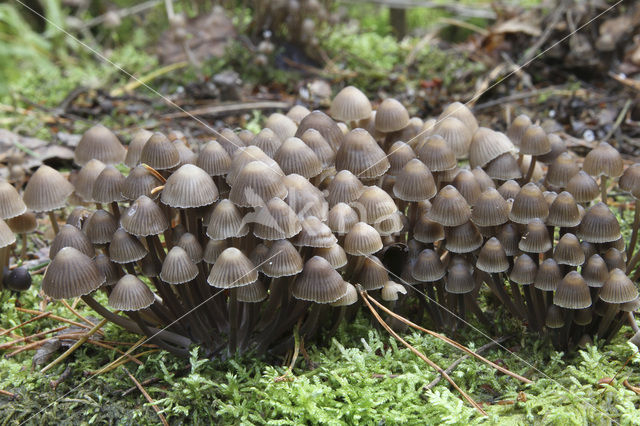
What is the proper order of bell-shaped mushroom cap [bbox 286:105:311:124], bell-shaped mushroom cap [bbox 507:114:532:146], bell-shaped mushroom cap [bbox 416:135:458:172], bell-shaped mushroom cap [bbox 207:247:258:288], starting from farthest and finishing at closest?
1. bell-shaped mushroom cap [bbox 286:105:311:124]
2. bell-shaped mushroom cap [bbox 507:114:532:146]
3. bell-shaped mushroom cap [bbox 416:135:458:172]
4. bell-shaped mushroom cap [bbox 207:247:258:288]

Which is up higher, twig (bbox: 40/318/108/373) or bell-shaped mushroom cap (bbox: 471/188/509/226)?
bell-shaped mushroom cap (bbox: 471/188/509/226)

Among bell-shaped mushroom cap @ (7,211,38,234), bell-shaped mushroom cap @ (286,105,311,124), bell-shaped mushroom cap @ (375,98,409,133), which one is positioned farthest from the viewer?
bell-shaped mushroom cap @ (7,211,38,234)

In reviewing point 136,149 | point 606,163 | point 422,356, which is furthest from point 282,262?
point 606,163

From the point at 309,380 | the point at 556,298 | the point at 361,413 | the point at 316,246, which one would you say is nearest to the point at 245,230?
the point at 316,246

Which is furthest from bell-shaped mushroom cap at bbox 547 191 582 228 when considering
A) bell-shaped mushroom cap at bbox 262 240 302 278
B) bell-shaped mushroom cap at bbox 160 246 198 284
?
bell-shaped mushroom cap at bbox 160 246 198 284

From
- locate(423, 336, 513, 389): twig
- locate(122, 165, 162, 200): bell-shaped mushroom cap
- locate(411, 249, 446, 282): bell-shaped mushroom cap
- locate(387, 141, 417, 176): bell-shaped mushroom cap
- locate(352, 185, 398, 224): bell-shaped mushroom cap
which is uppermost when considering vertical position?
locate(387, 141, 417, 176): bell-shaped mushroom cap

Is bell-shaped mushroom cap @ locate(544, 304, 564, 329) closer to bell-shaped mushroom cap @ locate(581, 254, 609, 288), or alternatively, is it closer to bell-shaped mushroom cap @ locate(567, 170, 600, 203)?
bell-shaped mushroom cap @ locate(581, 254, 609, 288)
